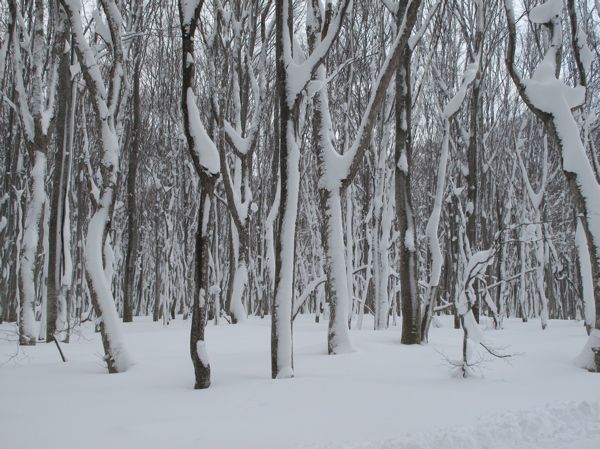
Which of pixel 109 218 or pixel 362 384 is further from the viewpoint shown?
pixel 109 218

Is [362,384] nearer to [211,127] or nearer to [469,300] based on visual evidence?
[469,300]

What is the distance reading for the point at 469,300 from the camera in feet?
14.9

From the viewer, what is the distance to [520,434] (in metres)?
3.39

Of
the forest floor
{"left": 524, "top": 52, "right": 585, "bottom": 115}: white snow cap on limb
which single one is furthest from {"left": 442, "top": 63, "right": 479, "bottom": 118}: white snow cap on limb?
the forest floor

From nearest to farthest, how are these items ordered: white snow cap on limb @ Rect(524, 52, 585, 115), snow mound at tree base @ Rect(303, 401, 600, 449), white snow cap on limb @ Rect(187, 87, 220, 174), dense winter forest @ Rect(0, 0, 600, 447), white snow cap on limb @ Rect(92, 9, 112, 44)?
snow mound at tree base @ Rect(303, 401, 600, 449) < white snow cap on limb @ Rect(187, 87, 220, 174) < dense winter forest @ Rect(0, 0, 600, 447) < white snow cap on limb @ Rect(524, 52, 585, 115) < white snow cap on limb @ Rect(92, 9, 112, 44)

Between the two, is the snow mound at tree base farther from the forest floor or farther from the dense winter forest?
the dense winter forest

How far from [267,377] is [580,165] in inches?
171

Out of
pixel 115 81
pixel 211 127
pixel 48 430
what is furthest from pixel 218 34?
pixel 48 430

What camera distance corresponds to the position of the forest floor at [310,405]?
313cm

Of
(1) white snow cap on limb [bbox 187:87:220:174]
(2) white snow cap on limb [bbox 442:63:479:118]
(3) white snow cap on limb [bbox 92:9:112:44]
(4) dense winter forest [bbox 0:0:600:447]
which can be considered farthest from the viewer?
(2) white snow cap on limb [bbox 442:63:479:118]

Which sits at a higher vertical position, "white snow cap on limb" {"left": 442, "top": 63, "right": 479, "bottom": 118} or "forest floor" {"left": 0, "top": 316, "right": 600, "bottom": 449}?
"white snow cap on limb" {"left": 442, "top": 63, "right": 479, "bottom": 118}

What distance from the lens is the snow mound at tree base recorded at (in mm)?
3105

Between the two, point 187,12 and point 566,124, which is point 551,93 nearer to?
point 566,124

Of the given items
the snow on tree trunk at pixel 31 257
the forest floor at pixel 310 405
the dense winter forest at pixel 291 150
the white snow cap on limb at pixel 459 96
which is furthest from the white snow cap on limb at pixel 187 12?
the snow on tree trunk at pixel 31 257
